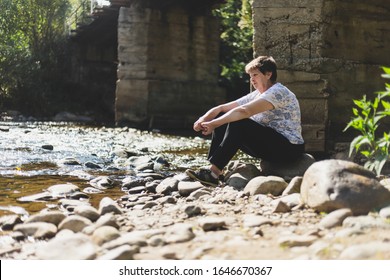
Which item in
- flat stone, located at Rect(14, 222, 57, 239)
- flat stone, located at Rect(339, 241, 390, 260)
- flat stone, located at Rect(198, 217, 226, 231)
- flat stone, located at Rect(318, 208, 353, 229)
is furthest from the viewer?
flat stone, located at Rect(14, 222, 57, 239)

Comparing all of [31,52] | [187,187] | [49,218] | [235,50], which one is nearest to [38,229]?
[49,218]

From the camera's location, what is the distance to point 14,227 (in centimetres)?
331

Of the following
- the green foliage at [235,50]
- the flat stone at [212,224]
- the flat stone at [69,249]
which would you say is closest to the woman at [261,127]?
the flat stone at [212,224]

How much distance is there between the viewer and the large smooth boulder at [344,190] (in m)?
3.02

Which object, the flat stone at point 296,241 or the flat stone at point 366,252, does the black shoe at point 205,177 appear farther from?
the flat stone at point 366,252

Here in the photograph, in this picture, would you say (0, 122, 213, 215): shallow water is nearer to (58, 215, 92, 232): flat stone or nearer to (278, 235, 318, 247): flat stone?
(58, 215, 92, 232): flat stone

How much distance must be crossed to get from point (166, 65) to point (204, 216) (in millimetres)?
11530

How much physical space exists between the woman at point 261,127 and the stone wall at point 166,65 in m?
9.42

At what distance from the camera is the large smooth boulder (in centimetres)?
302

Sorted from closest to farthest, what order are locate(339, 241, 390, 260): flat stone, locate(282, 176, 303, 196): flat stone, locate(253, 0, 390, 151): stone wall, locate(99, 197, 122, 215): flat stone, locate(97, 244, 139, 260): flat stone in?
1. locate(339, 241, 390, 260): flat stone
2. locate(97, 244, 139, 260): flat stone
3. locate(99, 197, 122, 215): flat stone
4. locate(282, 176, 303, 196): flat stone
5. locate(253, 0, 390, 151): stone wall

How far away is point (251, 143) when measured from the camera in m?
4.70

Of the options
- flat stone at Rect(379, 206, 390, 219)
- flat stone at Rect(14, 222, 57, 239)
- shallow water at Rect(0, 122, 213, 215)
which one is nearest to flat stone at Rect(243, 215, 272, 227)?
flat stone at Rect(379, 206, 390, 219)

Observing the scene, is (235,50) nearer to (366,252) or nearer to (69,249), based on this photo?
(69,249)

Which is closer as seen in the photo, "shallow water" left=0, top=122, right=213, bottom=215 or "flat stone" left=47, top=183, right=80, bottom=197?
"flat stone" left=47, top=183, right=80, bottom=197
